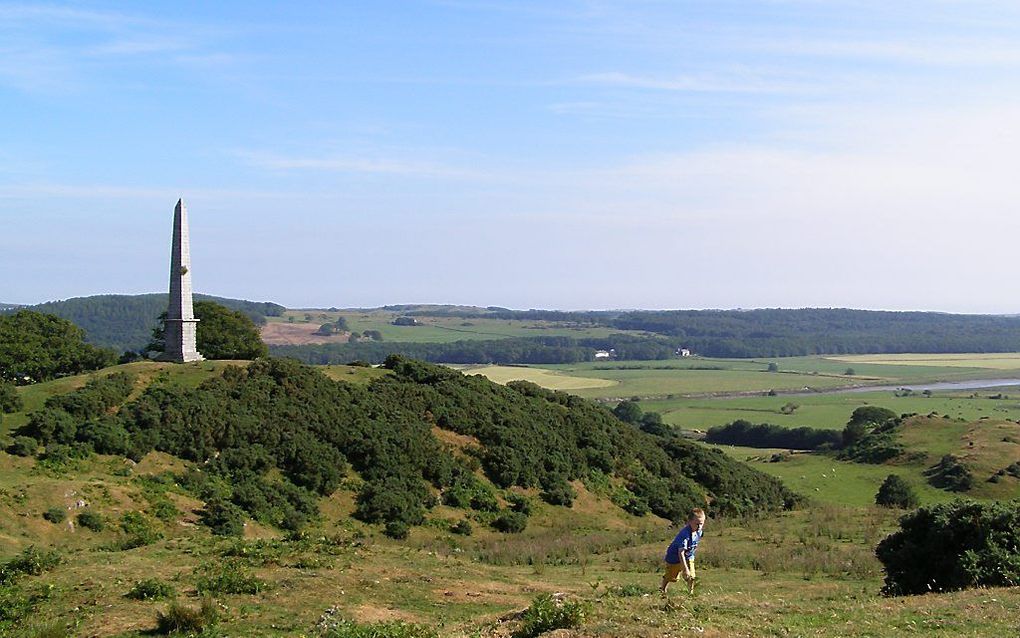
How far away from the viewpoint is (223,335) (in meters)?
55.3

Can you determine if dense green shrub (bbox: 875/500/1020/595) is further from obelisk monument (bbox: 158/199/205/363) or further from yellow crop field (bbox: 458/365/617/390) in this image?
yellow crop field (bbox: 458/365/617/390)

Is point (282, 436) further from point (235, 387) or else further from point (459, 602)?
point (459, 602)

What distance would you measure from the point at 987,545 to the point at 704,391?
121231 millimetres

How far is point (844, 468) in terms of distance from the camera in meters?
65.8

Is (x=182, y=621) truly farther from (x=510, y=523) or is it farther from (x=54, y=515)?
(x=510, y=523)

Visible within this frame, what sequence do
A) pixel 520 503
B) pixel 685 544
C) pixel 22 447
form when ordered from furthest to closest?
pixel 520 503 → pixel 22 447 → pixel 685 544

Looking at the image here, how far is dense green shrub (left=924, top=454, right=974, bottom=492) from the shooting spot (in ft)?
179

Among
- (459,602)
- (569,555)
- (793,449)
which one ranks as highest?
(459,602)

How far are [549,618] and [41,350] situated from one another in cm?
4776

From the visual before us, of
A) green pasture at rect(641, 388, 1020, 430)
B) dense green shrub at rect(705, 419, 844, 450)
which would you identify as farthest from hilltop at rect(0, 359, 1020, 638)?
green pasture at rect(641, 388, 1020, 430)

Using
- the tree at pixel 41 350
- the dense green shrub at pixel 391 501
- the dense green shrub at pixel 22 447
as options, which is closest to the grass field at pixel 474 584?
the dense green shrub at pixel 22 447

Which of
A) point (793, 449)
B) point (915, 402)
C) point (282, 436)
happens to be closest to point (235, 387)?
point (282, 436)

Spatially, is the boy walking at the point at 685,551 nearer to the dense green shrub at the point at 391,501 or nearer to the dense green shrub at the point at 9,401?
the dense green shrub at the point at 391,501

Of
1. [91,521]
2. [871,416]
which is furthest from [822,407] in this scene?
[91,521]
